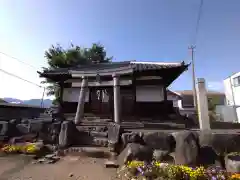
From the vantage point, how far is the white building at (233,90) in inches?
903

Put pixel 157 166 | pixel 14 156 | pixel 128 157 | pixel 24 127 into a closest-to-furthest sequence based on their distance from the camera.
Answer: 1. pixel 157 166
2. pixel 128 157
3. pixel 14 156
4. pixel 24 127

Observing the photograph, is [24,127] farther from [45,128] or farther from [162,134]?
[162,134]

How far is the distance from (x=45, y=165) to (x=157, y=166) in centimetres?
402

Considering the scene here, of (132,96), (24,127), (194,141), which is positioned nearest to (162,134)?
(194,141)

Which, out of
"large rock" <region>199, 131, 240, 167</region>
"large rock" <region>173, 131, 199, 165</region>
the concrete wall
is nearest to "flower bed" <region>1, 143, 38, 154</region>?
"large rock" <region>173, 131, 199, 165</region>

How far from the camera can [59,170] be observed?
5.06 meters

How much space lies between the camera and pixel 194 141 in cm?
525

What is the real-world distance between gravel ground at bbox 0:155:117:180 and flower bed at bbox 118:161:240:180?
59 centimetres

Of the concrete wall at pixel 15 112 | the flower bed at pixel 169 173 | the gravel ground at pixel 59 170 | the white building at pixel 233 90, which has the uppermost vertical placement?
the white building at pixel 233 90

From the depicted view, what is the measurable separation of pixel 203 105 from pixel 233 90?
22636 millimetres

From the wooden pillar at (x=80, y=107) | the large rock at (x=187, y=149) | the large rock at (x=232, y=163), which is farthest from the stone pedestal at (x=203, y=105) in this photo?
the wooden pillar at (x=80, y=107)

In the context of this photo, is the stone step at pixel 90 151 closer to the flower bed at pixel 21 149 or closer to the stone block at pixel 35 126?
the flower bed at pixel 21 149

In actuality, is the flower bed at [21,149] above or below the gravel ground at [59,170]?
above

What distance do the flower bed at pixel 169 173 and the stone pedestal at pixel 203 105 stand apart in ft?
9.07
